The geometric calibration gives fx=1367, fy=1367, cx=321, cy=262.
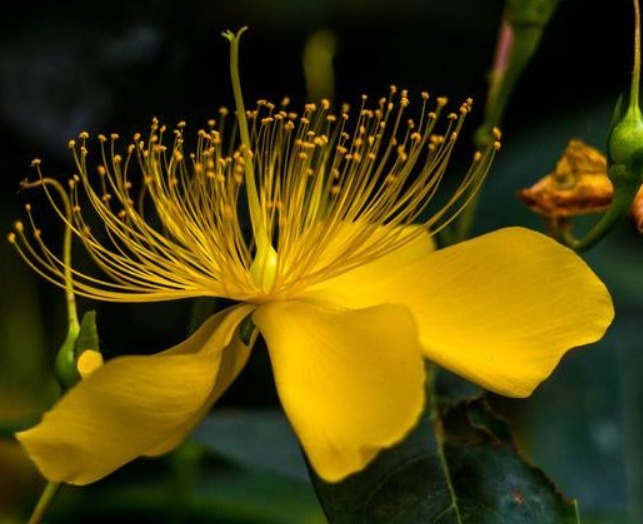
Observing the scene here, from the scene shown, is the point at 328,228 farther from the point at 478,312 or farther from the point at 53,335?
the point at 53,335

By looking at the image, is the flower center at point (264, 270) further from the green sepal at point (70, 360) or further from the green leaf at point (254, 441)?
the green leaf at point (254, 441)

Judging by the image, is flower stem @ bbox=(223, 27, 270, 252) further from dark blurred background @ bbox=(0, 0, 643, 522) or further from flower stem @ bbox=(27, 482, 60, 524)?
dark blurred background @ bbox=(0, 0, 643, 522)

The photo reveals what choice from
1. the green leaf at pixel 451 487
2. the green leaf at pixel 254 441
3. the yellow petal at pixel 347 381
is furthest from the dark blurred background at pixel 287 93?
the yellow petal at pixel 347 381

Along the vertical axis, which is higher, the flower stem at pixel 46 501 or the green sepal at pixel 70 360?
the green sepal at pixel 70 360

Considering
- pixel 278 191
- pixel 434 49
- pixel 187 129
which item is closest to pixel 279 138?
pixel 278 191

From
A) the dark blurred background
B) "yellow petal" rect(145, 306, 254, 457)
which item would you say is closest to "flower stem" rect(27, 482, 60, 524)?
"yellow petal" rect(145, 306, 254, 457)

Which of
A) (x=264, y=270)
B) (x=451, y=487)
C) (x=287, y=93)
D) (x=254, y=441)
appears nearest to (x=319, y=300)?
(x=264, y=270)
